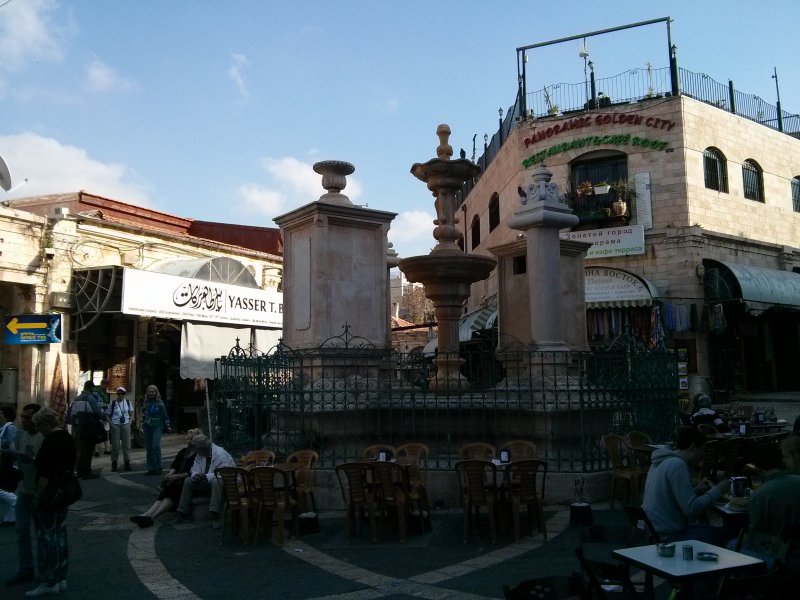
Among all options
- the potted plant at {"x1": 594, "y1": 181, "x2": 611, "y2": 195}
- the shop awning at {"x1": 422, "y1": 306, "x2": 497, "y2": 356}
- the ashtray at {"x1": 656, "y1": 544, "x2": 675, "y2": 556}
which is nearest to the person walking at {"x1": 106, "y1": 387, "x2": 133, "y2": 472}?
the shop awning at {"x1": 422, "y1": 306, "x2": 497, "y2": 356}

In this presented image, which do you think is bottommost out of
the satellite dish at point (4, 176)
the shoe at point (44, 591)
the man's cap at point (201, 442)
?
the shoe at point (44, 591)

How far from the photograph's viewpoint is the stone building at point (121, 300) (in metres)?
15.9

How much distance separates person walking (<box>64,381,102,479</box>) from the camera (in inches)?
480

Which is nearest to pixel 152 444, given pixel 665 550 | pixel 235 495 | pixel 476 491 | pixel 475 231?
pixel 235 495

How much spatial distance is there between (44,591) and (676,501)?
530 centimetres

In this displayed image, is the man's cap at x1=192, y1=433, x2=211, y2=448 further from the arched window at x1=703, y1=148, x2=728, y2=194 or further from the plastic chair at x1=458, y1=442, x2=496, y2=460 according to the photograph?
the arched window at x1=703, y1=148, x2=728, y2=194

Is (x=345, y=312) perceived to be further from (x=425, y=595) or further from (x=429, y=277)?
(x=425, y=595)

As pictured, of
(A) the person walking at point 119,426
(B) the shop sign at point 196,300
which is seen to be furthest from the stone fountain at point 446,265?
(B) the shop sign at point 196,300

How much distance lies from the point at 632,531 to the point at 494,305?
19.0 meters

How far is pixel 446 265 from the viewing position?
11.2 meters

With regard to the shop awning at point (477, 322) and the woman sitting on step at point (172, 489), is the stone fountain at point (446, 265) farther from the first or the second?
the shop awning at point (477, 322)

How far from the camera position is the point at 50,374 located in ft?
52.2

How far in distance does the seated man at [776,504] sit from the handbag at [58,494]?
5288mm

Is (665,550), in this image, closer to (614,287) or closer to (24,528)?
(24,528)
